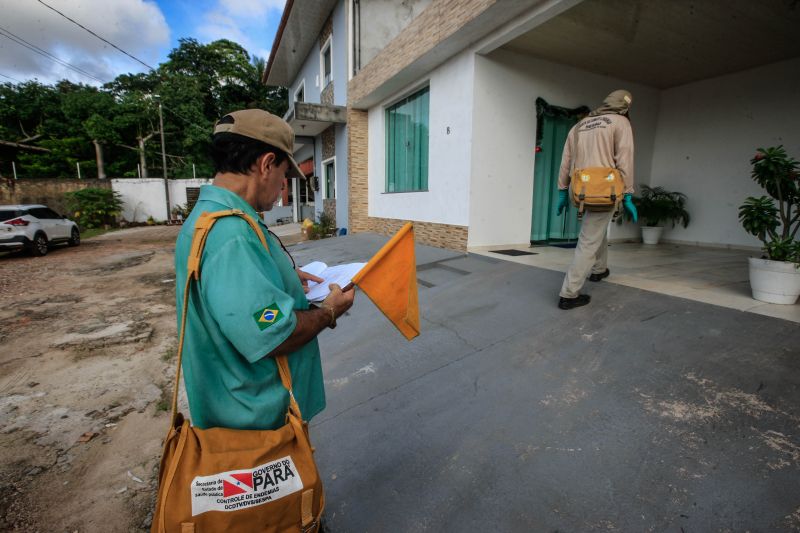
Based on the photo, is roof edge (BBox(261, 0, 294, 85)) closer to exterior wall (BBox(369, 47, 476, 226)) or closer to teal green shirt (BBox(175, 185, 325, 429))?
exterior wall (BBox(369, 47, 476, 226))

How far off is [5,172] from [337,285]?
1373 inches

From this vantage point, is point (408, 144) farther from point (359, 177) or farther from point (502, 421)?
point (502, 421)

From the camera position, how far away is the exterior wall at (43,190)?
64.0 feet

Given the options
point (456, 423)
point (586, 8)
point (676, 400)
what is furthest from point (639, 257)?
point (456, 423)

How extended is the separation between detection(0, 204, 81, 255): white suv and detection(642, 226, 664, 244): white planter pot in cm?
1614

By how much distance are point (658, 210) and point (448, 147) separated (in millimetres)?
4467

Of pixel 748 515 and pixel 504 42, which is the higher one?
pixel 504 42

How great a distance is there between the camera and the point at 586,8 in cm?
478

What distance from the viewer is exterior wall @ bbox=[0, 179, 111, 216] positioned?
64.0 feet

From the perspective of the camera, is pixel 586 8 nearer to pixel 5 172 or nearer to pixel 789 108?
pixel 789 108

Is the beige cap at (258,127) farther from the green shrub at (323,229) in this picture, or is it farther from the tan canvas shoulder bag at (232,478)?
the green shrub at (323,229)

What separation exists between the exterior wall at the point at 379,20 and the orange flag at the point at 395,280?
10012 mm

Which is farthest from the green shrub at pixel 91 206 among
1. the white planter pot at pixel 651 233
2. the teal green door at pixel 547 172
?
the white planter pot at pixel 651 233

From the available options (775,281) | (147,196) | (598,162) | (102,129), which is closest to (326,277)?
(598,162)
